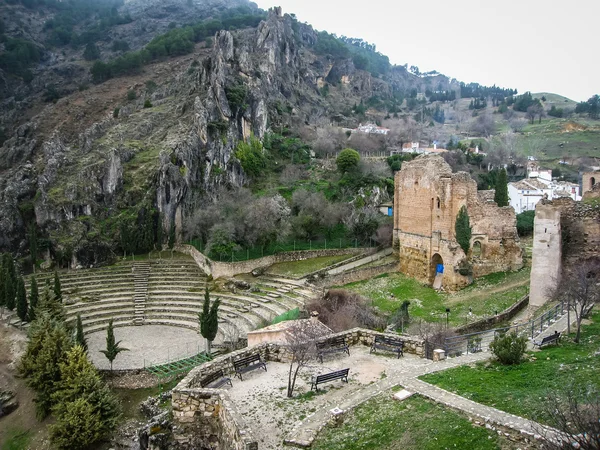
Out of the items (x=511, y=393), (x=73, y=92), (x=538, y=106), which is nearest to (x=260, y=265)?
(x=511, y=393)

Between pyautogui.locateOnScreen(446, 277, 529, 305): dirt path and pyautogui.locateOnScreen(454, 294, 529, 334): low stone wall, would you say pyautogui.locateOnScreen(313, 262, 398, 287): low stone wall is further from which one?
pyautogui.locateOnScreen(454, 294, 529, 334): low stone wall

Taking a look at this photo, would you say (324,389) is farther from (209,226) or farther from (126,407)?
(209,226)

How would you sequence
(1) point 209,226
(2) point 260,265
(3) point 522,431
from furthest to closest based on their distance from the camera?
(1) point 209,226 < (2) point 260,265 < (3) point 522,431

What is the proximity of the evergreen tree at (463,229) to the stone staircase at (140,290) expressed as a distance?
20.8 m

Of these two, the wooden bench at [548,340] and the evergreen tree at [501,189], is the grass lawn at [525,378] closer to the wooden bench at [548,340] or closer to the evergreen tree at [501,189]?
the wooden bench at [548,340]

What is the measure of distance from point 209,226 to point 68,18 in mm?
95372

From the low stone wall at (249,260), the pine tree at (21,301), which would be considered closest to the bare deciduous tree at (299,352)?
the low stone wall at (249,260)

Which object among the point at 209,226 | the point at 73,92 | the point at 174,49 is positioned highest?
the point at 174,49

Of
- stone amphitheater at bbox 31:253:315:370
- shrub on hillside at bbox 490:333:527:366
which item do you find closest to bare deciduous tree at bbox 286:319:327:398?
shrub on hillside at bbox 490:333:527:366

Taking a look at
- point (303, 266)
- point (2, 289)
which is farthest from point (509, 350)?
point (2, 289)

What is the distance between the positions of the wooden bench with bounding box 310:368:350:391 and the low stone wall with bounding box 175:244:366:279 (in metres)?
22.5

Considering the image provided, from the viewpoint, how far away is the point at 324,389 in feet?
32.5

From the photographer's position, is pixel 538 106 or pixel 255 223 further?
pixel 538 106

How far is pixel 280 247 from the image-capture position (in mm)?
35125
